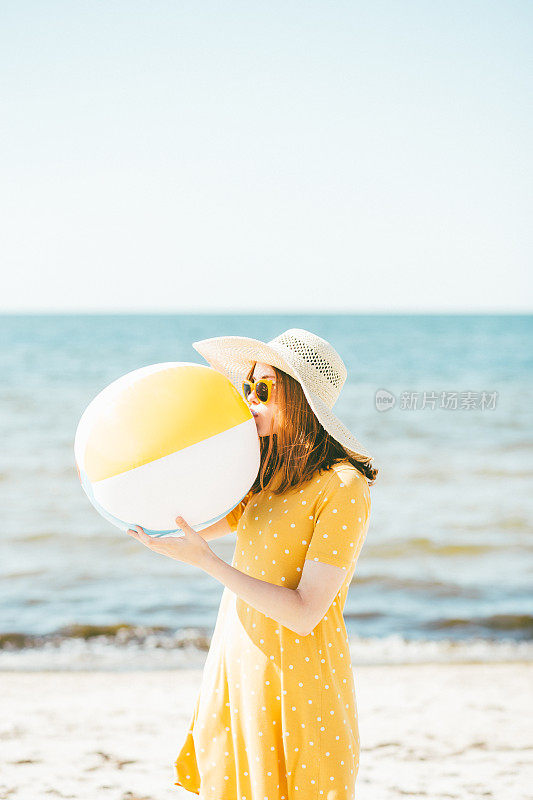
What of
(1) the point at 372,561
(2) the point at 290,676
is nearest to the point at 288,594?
(2) the point at 290,676

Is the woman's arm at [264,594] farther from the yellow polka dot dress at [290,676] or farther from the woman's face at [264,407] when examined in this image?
the woman's face at [264,407]

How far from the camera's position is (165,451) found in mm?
1980

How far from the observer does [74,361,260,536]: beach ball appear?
1.98m

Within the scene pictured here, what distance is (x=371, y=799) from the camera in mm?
3385

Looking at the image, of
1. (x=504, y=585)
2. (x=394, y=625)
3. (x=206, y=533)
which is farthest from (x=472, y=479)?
(x=206, y=533)

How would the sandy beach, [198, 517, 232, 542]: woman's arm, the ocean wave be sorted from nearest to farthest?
[198, 517, 232, 542]: woman's arm < the sandy beach < the ocean wave

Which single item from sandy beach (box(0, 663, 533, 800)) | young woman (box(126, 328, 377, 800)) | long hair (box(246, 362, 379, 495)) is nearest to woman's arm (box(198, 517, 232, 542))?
young woman (box(126, 328, 377, 800))

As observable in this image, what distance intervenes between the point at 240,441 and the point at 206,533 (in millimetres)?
485

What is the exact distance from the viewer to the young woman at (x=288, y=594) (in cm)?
202

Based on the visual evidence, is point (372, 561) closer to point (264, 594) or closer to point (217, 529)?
point (217, 529)

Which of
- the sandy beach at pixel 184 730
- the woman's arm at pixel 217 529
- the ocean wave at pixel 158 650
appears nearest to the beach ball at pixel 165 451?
the woman's arm at pixel 217 529

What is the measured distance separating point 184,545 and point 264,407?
0.45 metres

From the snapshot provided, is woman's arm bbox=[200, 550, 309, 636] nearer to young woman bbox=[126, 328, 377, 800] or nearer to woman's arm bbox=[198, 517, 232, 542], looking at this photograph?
young woman bbox=[126, 328, 377, 800]

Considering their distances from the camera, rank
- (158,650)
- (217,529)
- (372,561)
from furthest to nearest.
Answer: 1. (372,561)
2. (158,650)
3. (217,529)
